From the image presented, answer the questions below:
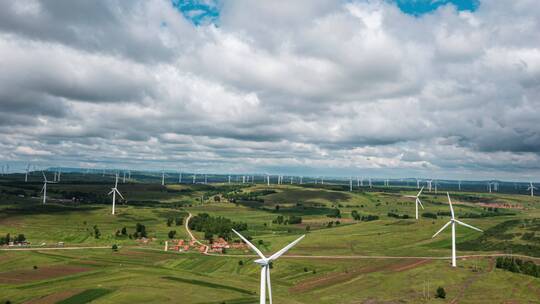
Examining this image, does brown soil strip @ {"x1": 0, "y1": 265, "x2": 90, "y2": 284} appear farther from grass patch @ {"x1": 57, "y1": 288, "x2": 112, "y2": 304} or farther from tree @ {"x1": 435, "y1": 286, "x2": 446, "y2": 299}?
tree @ {"x1": 435, "y1": 286, "x2": 446, "y2": 299}

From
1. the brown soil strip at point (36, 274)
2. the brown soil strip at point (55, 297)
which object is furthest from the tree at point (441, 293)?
the brown soil strip at point (36, 274)

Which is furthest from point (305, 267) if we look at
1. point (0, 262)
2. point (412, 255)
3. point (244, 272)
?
point (0, 262)

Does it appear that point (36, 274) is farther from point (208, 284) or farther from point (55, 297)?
point (208, 284)

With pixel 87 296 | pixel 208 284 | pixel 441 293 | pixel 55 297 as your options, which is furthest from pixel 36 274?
pixel 441 293

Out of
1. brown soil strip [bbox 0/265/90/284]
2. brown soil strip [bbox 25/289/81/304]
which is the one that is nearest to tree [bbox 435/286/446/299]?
brown soil strip [bbox 25/289/81/304]

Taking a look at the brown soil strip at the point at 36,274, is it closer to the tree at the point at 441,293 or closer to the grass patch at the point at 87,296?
the grass patch at the point at 87,296

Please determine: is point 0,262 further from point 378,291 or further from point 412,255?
point 412,255

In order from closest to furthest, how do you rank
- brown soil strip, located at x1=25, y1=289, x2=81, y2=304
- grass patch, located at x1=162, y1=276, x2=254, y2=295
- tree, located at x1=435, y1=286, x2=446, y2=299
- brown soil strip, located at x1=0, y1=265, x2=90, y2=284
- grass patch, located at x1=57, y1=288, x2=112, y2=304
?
1. grass patch, located at x1=57, y1=288, x2=112, y2=304
2. brown soil strip, located at x1=25, y1=289, x2=81, y2=304
3. tree, located at x1=435, y1=286, x2=446, y2=299
4. grass patch, located at x1=162, y1=276, x2=254, y2=295
5. brown soil strip, located at x1=0, y1=265, x2=90, y2=284

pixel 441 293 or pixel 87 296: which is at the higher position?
pixel 441 293
